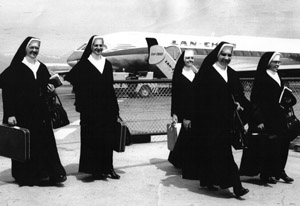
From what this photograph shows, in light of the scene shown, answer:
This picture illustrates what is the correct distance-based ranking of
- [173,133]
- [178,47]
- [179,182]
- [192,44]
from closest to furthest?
[179,182], [173,133], [178,47], [192,44]

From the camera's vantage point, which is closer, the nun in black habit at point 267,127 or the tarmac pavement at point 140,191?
the tarmac pavement at point 140,191

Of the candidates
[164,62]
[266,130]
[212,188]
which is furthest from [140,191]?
[164,62]

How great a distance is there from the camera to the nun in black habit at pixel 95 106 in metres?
5.66

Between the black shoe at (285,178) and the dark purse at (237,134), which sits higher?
the dark purse at (237,134)

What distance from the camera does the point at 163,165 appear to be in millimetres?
6730

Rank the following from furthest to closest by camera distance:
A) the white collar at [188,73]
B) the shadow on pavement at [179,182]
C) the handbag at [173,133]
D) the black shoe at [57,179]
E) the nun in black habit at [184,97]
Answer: the handbag at [173,133] < the white collar at [188,73] < the nun in black habit at [184,97] < the black shoe at [57,179] < the shadow on pavement at [179,182]

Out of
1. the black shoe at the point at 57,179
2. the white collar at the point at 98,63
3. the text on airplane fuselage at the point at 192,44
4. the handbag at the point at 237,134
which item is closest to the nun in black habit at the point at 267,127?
the handbag at the point at 237,134

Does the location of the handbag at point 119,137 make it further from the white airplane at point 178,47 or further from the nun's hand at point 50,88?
the white airplane at point 178,47

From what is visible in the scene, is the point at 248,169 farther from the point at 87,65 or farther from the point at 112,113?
the point at 87,65

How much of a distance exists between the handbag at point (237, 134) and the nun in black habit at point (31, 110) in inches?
78.2

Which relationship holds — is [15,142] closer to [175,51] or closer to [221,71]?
[221,71]

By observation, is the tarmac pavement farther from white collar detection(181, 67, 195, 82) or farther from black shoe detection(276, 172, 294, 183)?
white collar detection(181, 67, 195, 82)

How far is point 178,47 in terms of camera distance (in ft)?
77.5

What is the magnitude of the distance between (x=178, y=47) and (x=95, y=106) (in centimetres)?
1828
